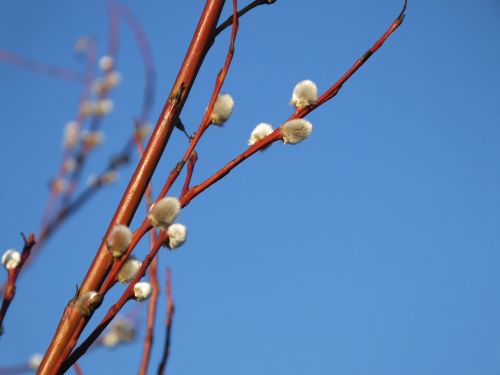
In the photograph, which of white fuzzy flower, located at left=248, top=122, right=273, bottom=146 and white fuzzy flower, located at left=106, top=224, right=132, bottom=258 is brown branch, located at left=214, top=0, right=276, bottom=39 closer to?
white fuzzy flower, located at left=248, top=122, right=273, bottom=146

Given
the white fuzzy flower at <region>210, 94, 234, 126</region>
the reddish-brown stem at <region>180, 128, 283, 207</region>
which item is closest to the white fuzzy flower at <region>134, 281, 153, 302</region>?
the reddish-brown stem at <region>180, 128, 283, 207</region>

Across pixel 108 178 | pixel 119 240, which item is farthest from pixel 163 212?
pixel 108 178

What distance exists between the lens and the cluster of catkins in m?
0.78

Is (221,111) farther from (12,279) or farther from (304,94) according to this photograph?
(12,279)

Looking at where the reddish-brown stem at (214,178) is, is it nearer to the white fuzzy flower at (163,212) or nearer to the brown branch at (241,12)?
the white fuzzy flower at (163,212)

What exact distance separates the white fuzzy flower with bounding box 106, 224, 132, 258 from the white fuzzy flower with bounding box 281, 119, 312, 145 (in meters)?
0.27

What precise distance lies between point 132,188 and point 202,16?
10.6 inches

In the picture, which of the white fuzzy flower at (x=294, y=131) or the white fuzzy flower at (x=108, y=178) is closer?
the white fuzzy flower at (x=294, y=131)

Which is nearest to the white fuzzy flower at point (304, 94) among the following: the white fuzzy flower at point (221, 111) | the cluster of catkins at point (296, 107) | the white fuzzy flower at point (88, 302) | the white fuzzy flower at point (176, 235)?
the cluster of catkins at point (296, 107)

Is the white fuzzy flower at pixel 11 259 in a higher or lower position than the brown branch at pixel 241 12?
lower

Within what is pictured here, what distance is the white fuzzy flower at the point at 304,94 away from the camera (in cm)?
85

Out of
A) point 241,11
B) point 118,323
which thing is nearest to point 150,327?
point 241,11

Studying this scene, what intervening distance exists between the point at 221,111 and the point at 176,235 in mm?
179

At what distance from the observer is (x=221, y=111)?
77cm
